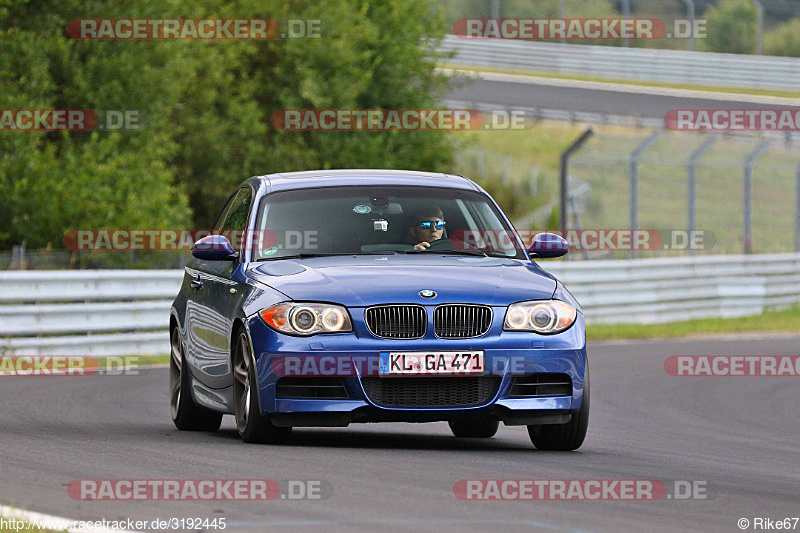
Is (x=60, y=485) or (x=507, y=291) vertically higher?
(x=507, y=291)

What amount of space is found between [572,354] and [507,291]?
A: 0.50m

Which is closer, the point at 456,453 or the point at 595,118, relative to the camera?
the point at 456,453

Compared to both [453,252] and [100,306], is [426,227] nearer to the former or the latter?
[453,252]

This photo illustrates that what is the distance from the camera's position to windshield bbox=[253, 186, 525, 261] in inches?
381

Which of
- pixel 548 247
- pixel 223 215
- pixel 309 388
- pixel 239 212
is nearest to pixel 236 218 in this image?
pixel 239 212

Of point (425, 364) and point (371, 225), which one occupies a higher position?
point (371, 225)

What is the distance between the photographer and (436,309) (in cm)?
871

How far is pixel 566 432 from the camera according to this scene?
30.2 ft

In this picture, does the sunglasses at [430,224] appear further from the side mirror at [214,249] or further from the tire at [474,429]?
the tire at [474,429]

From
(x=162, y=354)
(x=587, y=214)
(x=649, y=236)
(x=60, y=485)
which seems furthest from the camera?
(x=587, y=214)

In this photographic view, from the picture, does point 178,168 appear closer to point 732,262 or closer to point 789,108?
point 732,262

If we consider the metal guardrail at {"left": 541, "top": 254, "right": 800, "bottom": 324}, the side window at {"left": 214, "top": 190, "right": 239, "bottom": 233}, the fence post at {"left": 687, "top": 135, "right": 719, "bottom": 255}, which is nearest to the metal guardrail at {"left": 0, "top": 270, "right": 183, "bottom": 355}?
the metal guardrail at {"left": 541, "top": 254, "right": 800, "bottom": 324}

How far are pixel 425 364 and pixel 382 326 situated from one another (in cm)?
31

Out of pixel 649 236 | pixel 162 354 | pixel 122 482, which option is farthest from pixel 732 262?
pixel 122 482
